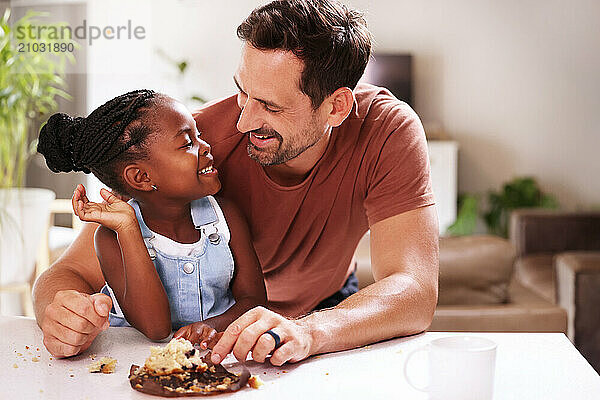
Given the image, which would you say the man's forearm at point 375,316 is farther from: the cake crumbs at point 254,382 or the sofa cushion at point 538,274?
the sofa cushion at point 538,274

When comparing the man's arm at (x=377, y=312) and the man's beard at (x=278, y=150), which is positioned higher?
the man's beard at (x=278, y=150)

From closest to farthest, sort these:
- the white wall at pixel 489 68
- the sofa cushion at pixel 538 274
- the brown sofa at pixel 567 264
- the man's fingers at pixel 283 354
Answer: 1. the man's fingers at pixel 283 354
2. the brown sofa at pixel 567 264
3. the sofa cushion at pixel 538 274
4. the white wall at pixel 489 68

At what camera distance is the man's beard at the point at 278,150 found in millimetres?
1420

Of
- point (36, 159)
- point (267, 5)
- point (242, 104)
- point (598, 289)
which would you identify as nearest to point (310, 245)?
point (242, 104)

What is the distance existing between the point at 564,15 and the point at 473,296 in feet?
14.7

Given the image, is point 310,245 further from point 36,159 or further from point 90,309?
point 36,159

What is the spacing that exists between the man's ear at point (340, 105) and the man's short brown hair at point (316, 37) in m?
0.02

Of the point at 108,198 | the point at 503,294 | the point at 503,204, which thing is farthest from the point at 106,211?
the point at 503,204

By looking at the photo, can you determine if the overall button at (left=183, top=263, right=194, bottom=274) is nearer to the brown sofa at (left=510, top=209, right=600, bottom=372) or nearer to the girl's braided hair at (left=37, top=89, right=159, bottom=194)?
the girl's braided hair at (left=37, top=89, right=159, bottom=194)

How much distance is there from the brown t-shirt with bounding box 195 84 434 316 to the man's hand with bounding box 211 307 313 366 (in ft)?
1.44

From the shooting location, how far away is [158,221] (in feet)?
4.40

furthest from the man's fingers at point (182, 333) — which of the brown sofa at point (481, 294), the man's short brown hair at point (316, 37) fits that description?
the brown sofa at point (481, 294)

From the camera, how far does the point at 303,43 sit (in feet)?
4.63

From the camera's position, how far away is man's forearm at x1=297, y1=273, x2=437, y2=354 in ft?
3.71
